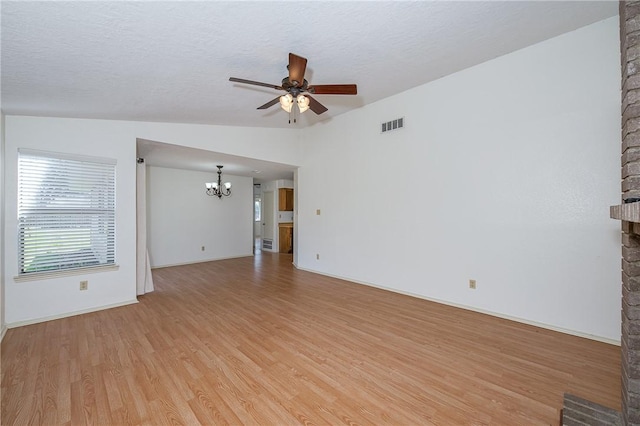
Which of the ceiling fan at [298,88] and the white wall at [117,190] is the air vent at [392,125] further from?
the white wall at [117,190]

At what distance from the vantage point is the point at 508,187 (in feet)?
10.2

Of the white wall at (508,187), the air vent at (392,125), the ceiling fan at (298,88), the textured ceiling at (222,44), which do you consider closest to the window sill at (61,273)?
the textured ceiling at (222,44)

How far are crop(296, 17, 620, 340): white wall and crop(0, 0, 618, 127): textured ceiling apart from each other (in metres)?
0.39

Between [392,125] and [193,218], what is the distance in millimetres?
5318

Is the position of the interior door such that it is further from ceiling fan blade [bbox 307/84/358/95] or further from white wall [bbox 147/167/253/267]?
ceiling fan blade [bbox 307/84/358/95]

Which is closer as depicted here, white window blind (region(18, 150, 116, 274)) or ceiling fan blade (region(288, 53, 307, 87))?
ceiling fan blade (region(288, 53, 307, 87))

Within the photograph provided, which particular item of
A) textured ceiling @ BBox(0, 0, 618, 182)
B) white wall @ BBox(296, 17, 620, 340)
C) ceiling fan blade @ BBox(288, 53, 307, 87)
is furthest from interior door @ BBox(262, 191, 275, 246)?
ceiling fan blade @ BBox(288, 53, 307, 87)

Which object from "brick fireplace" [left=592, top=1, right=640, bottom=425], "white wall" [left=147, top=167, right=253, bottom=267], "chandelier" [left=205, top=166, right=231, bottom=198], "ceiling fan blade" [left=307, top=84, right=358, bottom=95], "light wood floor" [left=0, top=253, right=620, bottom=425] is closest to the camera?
"brick fireplace" [left=592, top=1, right=640, bottom=425]

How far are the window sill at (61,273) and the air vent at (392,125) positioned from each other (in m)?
4.48

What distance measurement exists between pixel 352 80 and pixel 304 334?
122 inches

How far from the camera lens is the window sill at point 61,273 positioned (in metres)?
Result: 3.02

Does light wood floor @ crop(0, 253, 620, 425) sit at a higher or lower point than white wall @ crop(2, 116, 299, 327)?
lower

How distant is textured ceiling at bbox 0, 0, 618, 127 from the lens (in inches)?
70.5

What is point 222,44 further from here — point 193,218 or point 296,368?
point 193,218
